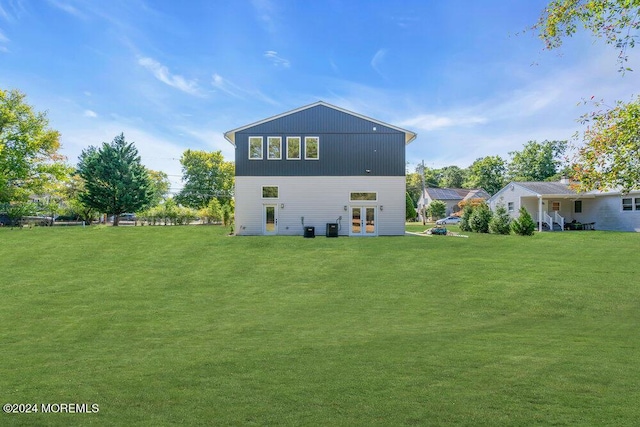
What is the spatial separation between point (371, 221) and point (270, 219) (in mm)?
6658

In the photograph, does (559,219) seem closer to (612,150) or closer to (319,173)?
(319,173)

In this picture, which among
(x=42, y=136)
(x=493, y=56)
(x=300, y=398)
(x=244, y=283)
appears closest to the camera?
(x=300, y=398)

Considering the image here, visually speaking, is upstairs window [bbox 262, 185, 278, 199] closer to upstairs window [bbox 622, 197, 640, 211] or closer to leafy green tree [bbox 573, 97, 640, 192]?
leafy green tree [bbox 573, 97, 640, 192]

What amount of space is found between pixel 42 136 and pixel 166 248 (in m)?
23.2

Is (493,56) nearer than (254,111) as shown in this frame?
Yes

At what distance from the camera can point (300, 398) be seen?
4.22m

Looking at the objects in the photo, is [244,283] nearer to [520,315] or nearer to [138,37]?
[520,315]

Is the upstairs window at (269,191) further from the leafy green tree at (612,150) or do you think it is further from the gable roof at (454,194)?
the gable roof at (454,194)

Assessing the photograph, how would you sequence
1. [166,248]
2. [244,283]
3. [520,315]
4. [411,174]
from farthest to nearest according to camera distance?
1. [411,174]
2. [166,248]
3. [244,283]
4. [520,315]

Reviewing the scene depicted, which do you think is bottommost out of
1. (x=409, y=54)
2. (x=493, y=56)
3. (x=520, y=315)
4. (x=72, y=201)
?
(x=520, y=315)

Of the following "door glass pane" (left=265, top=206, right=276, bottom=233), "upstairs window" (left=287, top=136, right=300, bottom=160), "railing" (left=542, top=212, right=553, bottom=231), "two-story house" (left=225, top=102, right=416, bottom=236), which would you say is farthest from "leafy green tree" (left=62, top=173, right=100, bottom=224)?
"railing" (left=542, top=212, right=553, bottom=231)

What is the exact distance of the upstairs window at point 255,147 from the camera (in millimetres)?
25344

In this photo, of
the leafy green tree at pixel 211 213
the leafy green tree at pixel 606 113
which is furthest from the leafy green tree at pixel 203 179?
the leafy green tree at pixel 606 113

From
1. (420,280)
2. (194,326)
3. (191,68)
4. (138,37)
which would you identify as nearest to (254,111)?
(191,68)
